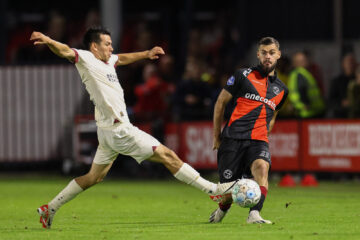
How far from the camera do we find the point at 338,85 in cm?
1927

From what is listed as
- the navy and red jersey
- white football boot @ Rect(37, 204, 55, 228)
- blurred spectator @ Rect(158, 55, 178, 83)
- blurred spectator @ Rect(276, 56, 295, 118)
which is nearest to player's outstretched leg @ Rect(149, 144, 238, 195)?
the navy and red jersey

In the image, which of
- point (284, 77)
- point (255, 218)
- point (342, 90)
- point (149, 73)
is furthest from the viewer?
point (149, 73)

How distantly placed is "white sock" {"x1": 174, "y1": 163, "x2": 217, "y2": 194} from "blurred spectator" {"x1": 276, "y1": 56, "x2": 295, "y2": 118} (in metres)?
8.34

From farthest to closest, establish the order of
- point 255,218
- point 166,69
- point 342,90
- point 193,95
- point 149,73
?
point 166,69 < point 149,73 < point 193,95 < point 342,90 < point 255,218

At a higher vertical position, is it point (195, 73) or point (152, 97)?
point (195, 73)

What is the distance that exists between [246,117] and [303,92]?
7.80m

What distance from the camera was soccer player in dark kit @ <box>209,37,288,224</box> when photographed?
36.5 ft

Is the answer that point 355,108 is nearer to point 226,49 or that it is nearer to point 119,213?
point 226,49

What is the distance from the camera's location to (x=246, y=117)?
11234 millimetres

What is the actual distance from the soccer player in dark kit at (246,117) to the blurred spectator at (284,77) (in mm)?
7881

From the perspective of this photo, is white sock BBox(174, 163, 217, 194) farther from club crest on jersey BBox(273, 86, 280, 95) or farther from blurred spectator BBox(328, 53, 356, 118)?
blurred spectator BBox(328, 53, 356, 118)

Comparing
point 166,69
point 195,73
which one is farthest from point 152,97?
point 195,73

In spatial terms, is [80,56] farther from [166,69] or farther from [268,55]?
[166,69]

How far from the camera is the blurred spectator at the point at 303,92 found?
18766 mm
